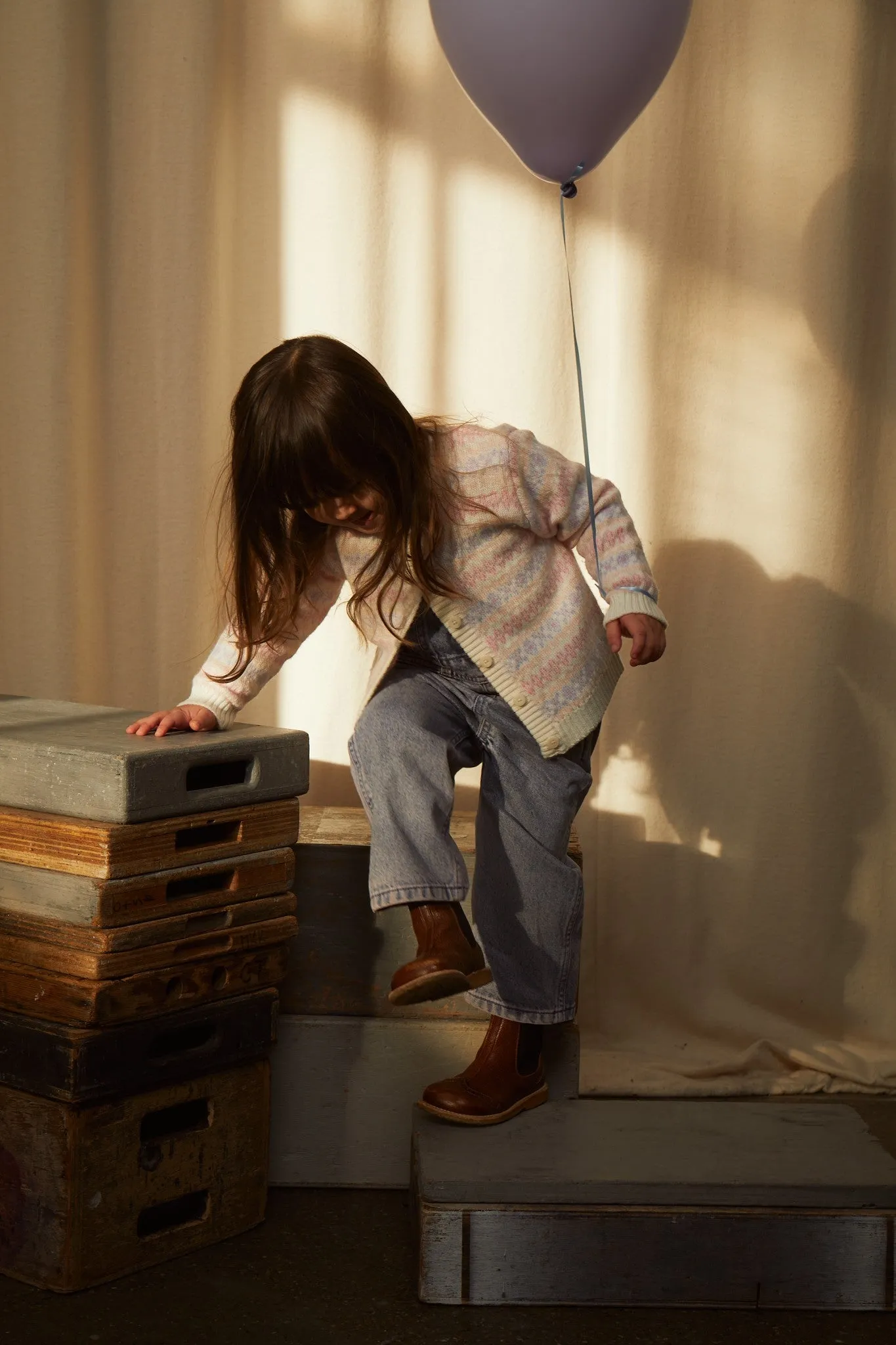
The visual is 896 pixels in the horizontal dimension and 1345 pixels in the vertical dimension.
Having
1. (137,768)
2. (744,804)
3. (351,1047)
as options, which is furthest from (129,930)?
(744,804)

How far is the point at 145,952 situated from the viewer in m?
1.38

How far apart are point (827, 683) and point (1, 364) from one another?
1.31 meters

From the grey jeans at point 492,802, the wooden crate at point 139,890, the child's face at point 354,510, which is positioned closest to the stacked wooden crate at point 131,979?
the wooden crate at point 139,890

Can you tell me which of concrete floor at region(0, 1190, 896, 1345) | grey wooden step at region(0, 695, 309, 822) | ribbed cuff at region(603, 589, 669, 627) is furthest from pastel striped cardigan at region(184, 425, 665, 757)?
concrete floor at region(0, 1190, 896, 1345)

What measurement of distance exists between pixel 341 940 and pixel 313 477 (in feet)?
1.85

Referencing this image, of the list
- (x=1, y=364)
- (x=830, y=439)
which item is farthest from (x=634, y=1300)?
(x=1, y=364)

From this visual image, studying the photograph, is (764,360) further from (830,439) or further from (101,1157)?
(101,1157)

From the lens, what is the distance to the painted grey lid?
53.9 inches

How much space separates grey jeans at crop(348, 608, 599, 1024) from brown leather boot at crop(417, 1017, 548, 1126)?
0.10 ft

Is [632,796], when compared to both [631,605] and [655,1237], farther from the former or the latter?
[655,1237]

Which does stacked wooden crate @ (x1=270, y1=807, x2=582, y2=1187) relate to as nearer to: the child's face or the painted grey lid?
the painted grey lid

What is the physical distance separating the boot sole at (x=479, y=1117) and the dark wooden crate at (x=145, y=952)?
0.83 feet

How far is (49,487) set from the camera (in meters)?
2.00

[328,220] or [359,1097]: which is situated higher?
[328,220]
